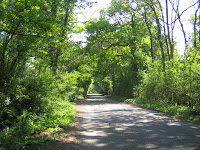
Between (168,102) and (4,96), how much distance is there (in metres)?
14.0

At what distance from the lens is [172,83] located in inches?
589

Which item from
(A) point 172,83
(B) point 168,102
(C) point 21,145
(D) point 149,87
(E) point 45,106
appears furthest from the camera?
(D) point 149,87

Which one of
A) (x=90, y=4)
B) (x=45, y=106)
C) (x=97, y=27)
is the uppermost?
(x=97, y=27)

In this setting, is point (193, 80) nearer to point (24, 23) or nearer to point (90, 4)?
point (90, 4)

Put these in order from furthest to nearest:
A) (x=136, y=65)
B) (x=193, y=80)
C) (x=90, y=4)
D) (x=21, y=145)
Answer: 1. (x=136, y=65)
2. (x=193, y=80)
3. (x=90, y=4)
4. (x=21, y=145)

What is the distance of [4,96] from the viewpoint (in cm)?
688

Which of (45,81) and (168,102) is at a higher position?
(45,81)

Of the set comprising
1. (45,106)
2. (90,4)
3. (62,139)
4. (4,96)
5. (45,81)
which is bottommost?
(62,139)

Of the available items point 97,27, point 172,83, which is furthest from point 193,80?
point 97,27

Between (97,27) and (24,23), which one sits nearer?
(24,23)

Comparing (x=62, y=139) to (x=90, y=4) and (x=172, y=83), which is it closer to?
(x=90, y=4)

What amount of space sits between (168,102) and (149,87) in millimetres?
2907

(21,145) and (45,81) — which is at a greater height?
(45,81)

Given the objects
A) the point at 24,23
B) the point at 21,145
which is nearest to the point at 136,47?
the point at 24,23
